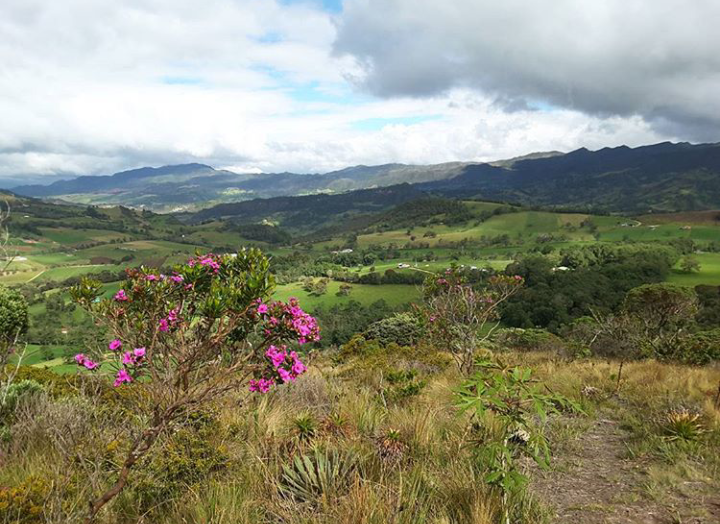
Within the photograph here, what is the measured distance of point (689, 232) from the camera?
479 feet

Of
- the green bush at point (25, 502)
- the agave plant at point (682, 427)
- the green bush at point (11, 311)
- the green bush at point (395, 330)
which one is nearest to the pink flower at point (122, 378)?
the green bush at point (25, 502)

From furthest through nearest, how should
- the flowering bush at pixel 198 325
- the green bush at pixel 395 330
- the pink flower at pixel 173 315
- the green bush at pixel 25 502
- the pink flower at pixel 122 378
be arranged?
the green bush at pixel 395 330 → the pink flower at pixel 173 315 → the pink flower at pixel 122 378 → the flowering bush at pixel 198 325 → the green bush at pixel 25 502

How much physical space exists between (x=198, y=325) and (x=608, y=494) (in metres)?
4.56

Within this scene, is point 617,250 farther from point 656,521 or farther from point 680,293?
point 656,521

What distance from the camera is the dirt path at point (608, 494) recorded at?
3619 mm

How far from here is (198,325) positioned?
4.10 m

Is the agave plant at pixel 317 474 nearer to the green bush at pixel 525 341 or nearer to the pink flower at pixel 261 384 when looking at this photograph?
the pink flower at pixel 261 384

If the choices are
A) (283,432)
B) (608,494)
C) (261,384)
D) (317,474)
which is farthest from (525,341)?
(261,384)

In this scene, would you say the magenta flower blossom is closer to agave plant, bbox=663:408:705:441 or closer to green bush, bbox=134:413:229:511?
green bush, bbox=134:413:229:511

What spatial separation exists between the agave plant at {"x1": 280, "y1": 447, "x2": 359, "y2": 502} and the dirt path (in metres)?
1.93

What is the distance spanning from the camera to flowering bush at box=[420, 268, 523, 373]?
10.7 m

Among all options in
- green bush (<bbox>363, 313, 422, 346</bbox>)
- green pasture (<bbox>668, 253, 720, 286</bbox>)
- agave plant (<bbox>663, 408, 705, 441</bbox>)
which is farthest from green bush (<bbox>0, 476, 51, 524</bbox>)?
green pasture (<bbox>668, 253, 720, 286</bbox>)

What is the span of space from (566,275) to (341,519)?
9051 cm

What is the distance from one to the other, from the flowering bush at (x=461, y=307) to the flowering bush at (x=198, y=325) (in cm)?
691
